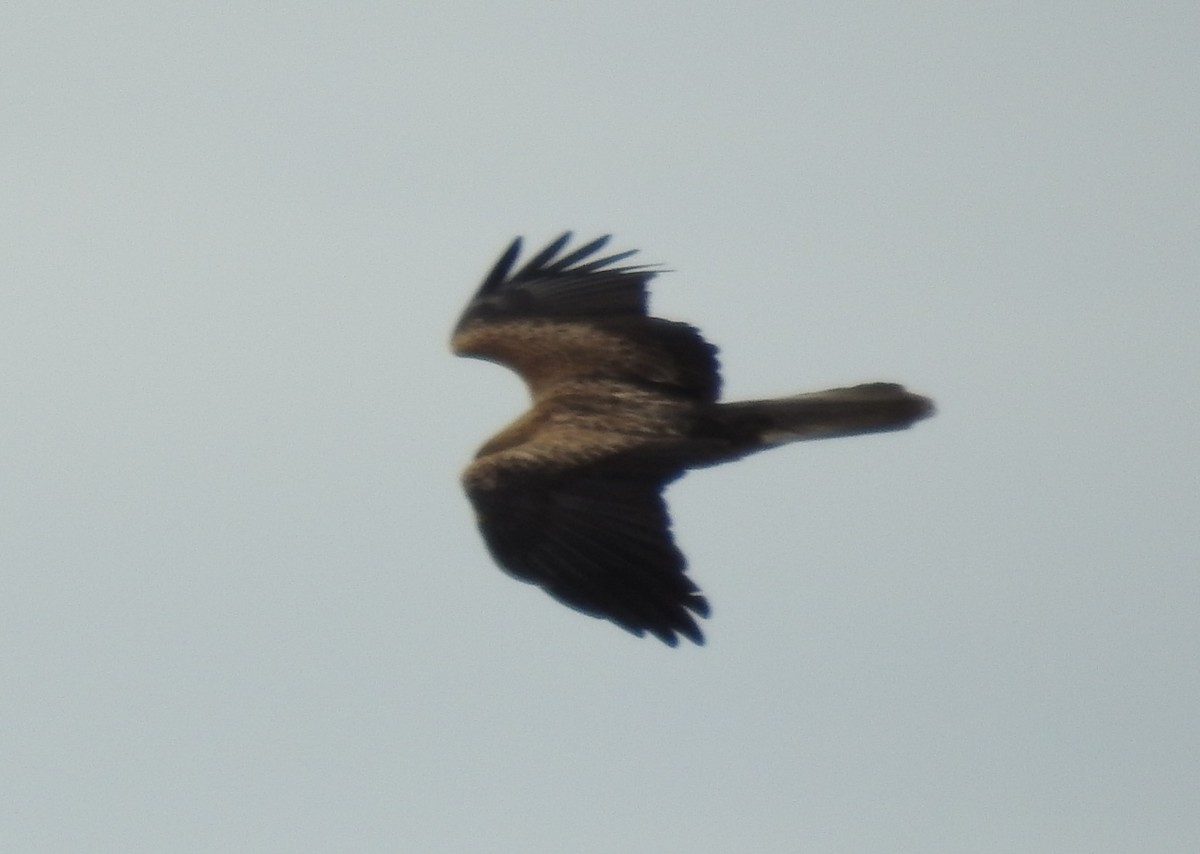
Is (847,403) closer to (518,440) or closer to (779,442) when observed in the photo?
(779,442)

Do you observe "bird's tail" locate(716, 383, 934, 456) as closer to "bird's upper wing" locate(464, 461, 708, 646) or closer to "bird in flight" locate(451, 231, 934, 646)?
"bird in flight" locate(451, 231, 934, 646)

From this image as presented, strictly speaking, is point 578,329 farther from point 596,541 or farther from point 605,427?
point 596,541

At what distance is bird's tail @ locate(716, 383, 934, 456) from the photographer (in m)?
17.3

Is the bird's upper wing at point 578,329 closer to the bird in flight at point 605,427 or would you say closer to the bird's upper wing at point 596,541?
the bird in flight at point 605,427

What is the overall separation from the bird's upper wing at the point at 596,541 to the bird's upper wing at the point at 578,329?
1382mm

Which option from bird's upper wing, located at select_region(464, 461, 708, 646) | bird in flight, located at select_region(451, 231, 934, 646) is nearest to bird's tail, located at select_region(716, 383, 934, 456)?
bird in flight, located at select_region(451, 231, 934, 646)

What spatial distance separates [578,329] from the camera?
1858 cm

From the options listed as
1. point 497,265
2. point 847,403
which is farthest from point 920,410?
point 497,265

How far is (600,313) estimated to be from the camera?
18703 millimetres


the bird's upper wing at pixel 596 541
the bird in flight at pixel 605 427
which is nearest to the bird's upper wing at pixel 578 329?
the bird in flight at pixel 605 427

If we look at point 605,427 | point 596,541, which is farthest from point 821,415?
point 596,541

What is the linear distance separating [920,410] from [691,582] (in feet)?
7.23

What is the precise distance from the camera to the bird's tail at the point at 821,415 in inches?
680

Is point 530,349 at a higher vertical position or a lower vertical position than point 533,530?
higher
